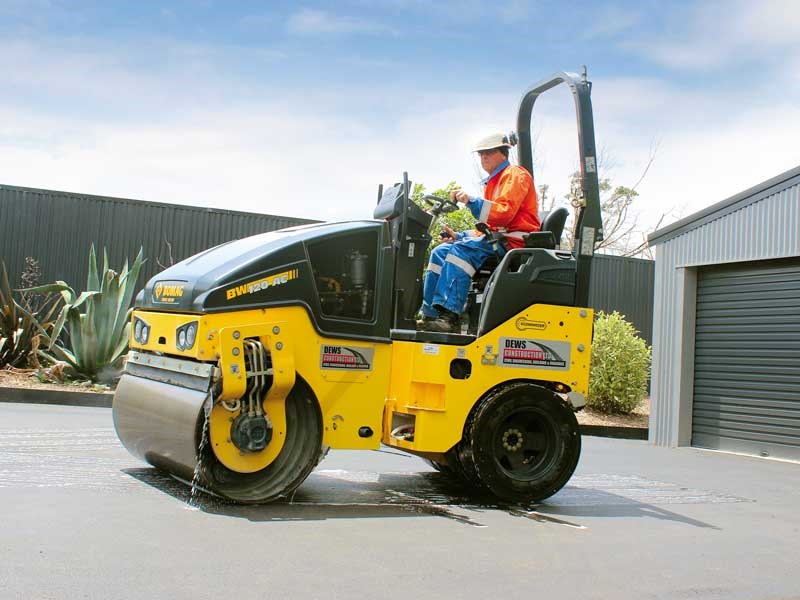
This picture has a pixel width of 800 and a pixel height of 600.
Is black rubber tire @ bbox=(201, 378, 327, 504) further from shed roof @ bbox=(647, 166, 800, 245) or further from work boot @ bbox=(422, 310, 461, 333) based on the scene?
shed roof @ bbox=(647, 166, 800, 245)

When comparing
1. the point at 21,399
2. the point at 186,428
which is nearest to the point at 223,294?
the point at 186,428

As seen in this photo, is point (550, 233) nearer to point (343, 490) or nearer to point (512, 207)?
point (512, 207)

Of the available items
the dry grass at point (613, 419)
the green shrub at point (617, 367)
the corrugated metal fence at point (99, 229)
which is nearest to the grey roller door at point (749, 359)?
A: the dry grass at point (613, 419)

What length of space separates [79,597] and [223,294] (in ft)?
7.60

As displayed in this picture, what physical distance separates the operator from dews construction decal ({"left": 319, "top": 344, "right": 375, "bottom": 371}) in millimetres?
742

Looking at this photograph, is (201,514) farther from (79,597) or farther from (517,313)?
(517,313)

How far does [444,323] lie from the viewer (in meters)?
6.84

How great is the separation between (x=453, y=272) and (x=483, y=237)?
48cm

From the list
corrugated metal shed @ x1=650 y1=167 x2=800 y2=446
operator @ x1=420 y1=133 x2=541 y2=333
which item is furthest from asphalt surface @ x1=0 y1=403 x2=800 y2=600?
corrugated metal shed @ x1=650 y1=167 x2=800 y2=446

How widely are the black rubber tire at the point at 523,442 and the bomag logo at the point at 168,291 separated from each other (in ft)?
7.44

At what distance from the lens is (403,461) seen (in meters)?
8.72

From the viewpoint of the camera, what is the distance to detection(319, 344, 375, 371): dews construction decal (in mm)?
6102

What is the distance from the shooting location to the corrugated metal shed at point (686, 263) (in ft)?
41.8

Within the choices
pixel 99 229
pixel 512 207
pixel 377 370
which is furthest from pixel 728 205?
pixel 99 229
